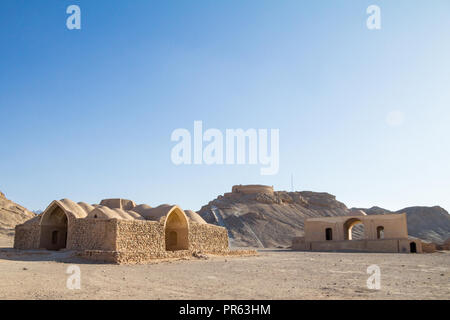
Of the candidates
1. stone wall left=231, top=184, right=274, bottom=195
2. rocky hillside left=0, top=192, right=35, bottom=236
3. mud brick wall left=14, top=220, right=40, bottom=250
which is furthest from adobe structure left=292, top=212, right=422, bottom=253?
rocky hillside left=0, top=192, right=35, bottom=236

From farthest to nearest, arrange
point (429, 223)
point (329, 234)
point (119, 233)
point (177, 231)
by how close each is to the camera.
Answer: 1. point (429, 223)
2. point (329, 234)
3. point (177, 231)
4. point (119, 233)

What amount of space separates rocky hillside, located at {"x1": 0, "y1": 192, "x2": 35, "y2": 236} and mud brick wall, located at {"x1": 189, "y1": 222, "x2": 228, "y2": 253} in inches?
1068

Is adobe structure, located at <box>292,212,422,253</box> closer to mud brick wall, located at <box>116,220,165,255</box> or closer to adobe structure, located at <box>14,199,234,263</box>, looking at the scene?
adobe structure, located at <box>14,199,234,263</box>

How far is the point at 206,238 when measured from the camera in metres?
24.6

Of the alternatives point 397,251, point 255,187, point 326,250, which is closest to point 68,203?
point 326,250

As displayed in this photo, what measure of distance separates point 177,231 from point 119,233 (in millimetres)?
6448

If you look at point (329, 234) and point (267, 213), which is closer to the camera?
point (329, 234)

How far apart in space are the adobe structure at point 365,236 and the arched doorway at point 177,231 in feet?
51.7

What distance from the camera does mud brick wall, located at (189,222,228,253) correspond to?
23.6m

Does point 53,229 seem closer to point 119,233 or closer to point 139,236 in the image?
point 139,236

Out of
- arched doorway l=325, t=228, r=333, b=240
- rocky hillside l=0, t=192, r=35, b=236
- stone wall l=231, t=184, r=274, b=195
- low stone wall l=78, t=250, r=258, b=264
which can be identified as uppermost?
stone wall l=231, t=184, r=274, b=195

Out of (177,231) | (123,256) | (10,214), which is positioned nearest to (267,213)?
(10,214)
